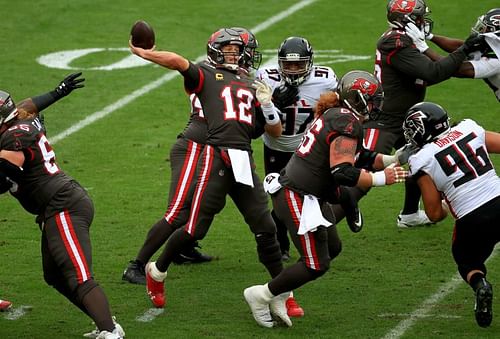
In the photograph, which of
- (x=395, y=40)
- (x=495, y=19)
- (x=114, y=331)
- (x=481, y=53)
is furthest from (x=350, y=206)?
(x=495, y=19)

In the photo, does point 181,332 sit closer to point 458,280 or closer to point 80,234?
point 80,234

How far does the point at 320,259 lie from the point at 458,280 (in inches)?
59.7

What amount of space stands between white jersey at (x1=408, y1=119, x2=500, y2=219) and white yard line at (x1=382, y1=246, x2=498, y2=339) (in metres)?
0.76

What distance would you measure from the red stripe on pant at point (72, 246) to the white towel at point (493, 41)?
12.6ft

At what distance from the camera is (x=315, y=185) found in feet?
24.2

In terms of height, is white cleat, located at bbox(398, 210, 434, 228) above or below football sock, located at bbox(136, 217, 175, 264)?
below

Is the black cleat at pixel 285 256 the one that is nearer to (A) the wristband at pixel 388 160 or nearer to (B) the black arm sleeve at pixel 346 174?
(A) the wristband at pixel 388 160

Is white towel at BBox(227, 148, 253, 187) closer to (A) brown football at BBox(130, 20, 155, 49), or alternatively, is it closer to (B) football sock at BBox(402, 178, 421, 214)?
(A) brown football at BBox(130, 20, 155, 49)

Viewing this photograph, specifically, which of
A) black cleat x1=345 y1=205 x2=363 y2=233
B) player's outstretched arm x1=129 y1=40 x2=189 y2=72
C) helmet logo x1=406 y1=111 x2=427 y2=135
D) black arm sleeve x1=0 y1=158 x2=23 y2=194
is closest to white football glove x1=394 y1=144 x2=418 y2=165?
helmet logo x1=406 y1=111 x2=427 y2=135

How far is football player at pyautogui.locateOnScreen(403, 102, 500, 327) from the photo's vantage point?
727cm

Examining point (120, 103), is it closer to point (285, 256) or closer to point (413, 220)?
point (413, 220)

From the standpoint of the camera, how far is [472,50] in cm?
929

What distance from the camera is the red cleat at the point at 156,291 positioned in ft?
26.0

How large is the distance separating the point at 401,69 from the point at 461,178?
220cm
